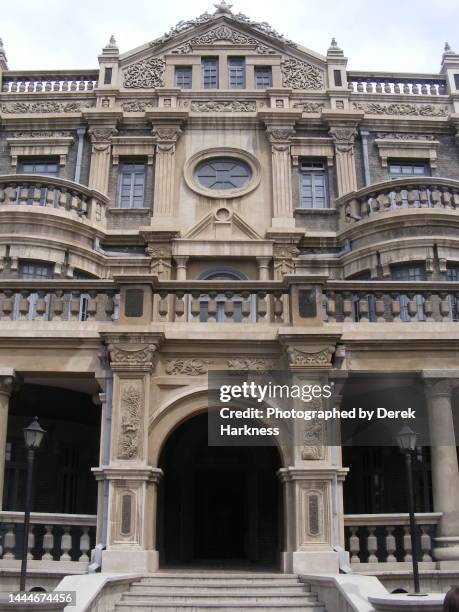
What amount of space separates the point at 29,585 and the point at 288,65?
58.5 feet

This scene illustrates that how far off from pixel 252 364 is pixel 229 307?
1205mm

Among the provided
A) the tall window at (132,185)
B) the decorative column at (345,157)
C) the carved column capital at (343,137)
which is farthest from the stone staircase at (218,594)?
the carved column capital at (343,137)

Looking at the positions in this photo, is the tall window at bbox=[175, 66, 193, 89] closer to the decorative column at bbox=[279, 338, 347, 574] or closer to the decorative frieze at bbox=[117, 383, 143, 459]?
the decorative column at bbox=[279, 338, 347, 574]

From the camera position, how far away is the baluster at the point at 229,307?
1351 cm

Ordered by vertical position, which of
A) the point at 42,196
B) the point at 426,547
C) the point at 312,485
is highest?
the point at 42,196

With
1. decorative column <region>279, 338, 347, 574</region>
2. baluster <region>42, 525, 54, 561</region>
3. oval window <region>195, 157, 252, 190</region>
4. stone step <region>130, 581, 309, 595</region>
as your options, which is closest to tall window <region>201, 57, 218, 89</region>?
oval window <region>195, 157, 252, 190</region>

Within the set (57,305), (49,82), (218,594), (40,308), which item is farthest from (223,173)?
(218,594)

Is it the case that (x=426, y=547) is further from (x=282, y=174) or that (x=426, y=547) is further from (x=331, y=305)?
(x=282, y=174)

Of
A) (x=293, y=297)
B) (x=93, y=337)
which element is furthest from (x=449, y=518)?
(x=93, y=337)

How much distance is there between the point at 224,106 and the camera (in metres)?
22.3

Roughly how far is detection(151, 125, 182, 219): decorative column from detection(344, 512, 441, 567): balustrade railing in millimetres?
10905

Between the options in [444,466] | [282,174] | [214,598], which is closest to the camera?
[214,598]

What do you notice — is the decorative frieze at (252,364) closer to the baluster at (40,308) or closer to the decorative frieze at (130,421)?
the decorative frieze at (130,421)

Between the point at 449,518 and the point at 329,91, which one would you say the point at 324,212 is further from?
the point at 449,518
